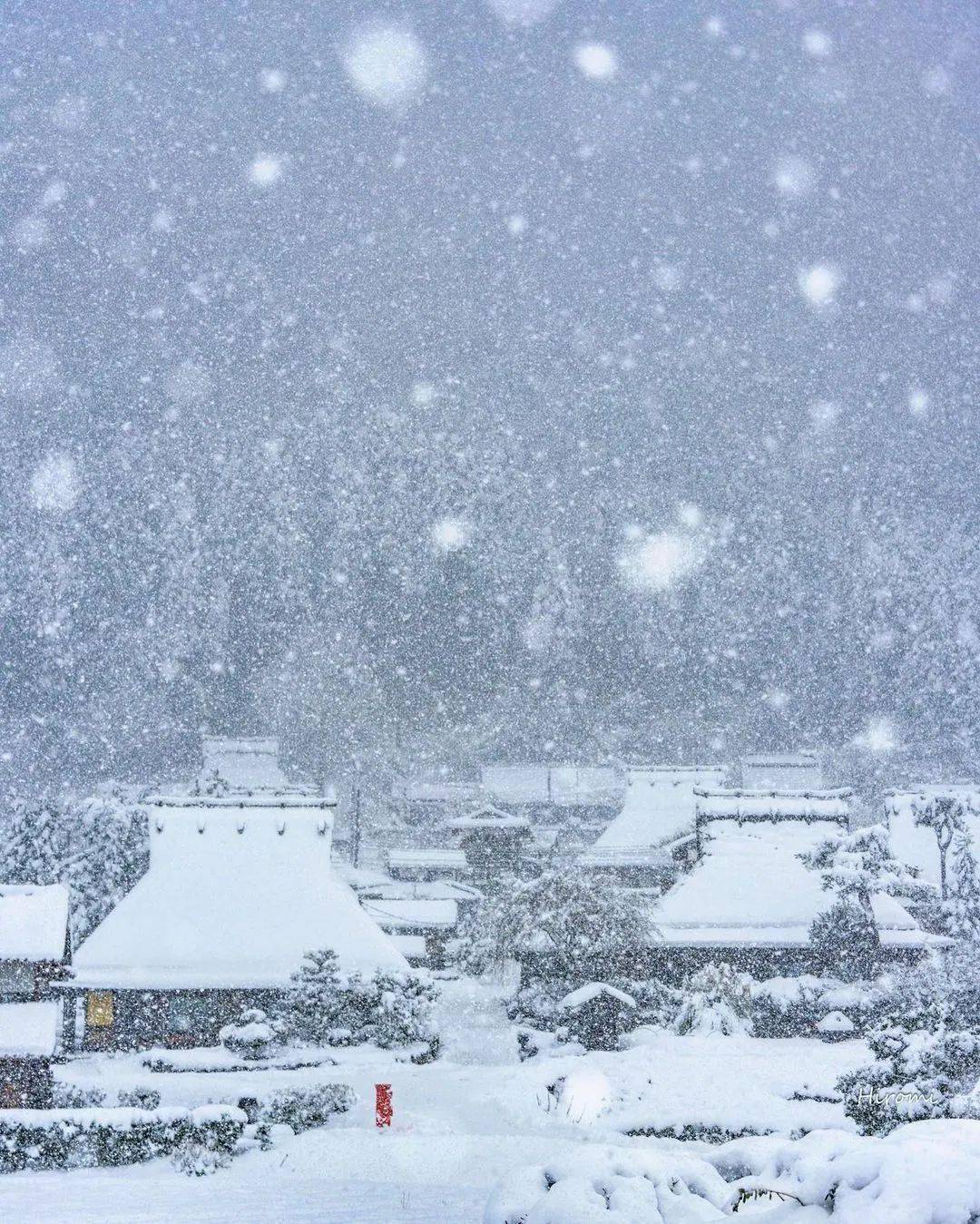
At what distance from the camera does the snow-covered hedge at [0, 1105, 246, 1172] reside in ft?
62.2

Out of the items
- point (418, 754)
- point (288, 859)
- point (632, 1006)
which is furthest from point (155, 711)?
point (632, 1006)

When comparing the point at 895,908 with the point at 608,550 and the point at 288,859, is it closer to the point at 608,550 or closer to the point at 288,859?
the point at 288,859

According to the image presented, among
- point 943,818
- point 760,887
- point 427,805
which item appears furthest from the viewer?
point 427,805

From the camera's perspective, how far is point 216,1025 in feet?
96.1

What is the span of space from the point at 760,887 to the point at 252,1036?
16201 millimetres

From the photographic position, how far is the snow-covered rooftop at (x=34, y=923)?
83.7ft

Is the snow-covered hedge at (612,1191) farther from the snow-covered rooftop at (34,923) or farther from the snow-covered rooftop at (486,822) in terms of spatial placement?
the snow-covered rooftop at (486,822)

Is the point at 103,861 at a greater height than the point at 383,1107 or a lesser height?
greater

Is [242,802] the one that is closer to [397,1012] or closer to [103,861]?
[103,861]

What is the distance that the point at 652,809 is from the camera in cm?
5453

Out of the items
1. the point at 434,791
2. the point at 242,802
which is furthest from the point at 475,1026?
the point at 434,791

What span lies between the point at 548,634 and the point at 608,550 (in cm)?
1536

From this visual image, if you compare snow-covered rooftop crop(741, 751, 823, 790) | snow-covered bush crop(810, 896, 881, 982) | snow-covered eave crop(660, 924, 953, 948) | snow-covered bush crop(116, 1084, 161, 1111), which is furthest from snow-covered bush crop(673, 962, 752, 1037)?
snow-covered rooftop crop(741, 751, 823, 790)

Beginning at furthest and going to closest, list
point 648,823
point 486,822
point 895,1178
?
point 486,822 < point 648,823 < point 895,1178
